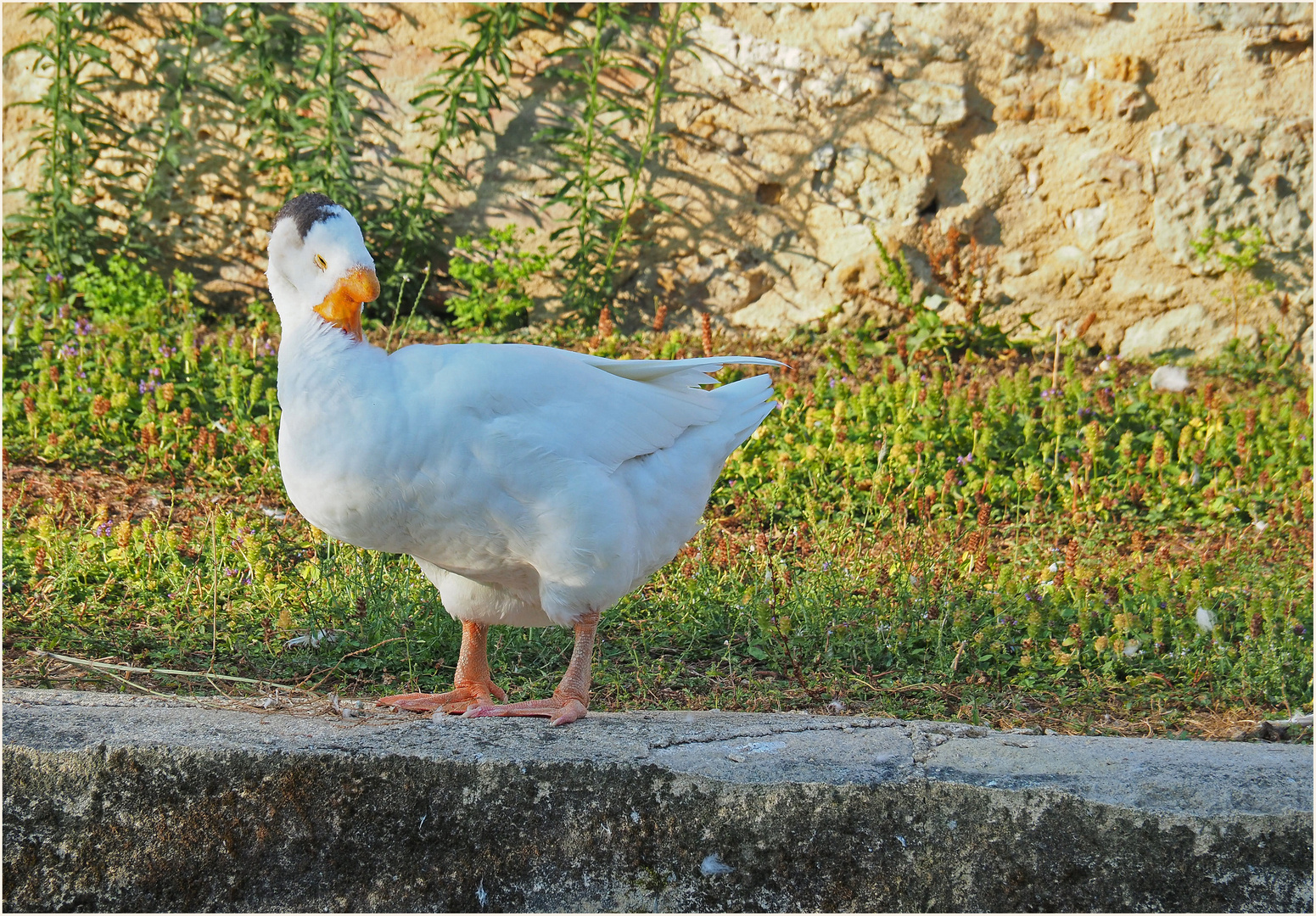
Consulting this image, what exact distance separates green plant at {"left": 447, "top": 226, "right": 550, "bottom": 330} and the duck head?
369cm

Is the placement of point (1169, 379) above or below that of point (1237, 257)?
below

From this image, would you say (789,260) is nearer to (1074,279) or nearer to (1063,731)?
(1074,279)

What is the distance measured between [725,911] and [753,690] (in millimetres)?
1224

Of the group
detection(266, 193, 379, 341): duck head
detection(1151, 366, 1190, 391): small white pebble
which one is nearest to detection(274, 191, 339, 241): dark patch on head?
detection(266, 193, 379, 341): duck head

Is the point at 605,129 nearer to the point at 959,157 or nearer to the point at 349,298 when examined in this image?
the point at 959,157

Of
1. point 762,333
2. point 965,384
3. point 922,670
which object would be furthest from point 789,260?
point 922,670

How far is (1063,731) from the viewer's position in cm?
345

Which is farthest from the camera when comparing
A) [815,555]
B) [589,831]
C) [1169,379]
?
[1169,379]

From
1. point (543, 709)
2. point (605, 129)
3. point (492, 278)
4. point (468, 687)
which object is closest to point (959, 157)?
point (605, 129)

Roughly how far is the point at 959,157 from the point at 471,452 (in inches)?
188

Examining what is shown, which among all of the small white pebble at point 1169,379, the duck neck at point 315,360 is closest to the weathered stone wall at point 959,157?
the small white pebble at point 1169,379

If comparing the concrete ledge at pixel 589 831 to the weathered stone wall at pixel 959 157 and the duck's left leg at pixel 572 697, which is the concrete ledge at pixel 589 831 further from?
the weathered stone wall at pixel 959 157

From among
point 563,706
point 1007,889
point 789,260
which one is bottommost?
point 1007,889

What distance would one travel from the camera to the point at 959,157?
6.57 metres
